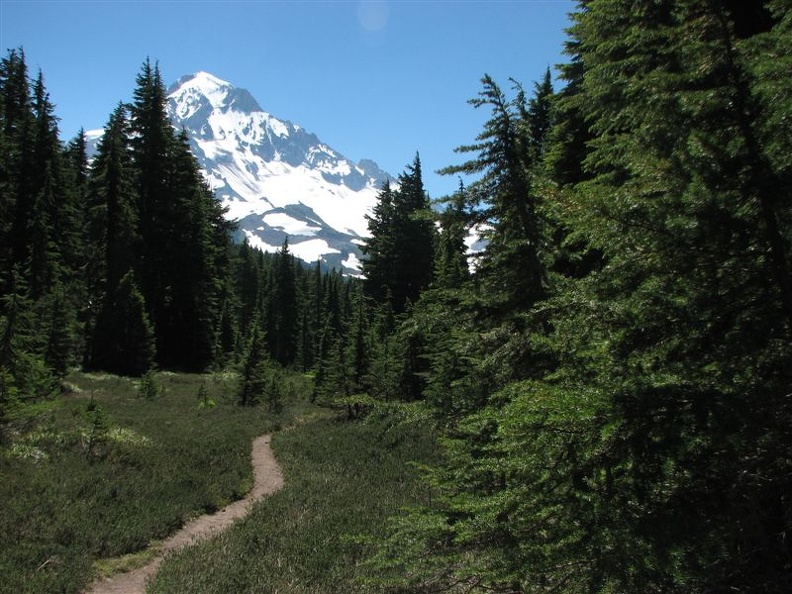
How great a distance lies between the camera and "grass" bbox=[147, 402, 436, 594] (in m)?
8.08

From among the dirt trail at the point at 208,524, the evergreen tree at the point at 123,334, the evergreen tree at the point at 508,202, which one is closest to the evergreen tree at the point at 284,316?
the evergreen tree at the point at 123,334

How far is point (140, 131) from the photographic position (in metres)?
41.7

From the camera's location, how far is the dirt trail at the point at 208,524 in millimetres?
8430

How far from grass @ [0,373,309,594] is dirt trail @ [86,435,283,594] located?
0.27m

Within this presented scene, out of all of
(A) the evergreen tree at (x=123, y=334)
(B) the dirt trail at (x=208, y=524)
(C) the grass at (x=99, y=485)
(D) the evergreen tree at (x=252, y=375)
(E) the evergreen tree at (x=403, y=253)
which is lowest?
(B) the dirt trail at (x=208, y=524)

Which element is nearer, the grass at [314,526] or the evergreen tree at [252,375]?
the grass at [314,526]

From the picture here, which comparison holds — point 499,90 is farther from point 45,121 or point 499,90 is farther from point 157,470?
point 45,121

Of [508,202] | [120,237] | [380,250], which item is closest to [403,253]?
[380,250]

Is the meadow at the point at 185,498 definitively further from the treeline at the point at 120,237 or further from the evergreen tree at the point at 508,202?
the treeline at the point at 120,237

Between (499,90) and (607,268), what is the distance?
15.2 feet

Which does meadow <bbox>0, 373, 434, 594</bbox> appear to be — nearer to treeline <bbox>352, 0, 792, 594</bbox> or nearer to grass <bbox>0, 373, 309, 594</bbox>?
A: grass <bbox>0, 373, 309, 594</bbox>

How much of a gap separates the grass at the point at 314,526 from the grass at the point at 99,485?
1444 millimetres

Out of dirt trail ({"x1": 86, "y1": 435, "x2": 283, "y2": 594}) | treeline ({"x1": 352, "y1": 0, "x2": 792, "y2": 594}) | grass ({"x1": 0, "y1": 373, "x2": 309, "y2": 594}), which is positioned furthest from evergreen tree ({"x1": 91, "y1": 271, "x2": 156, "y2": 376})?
treeline ({"x1": 352, "y1": 0, "x2": 792, "y2": 594})

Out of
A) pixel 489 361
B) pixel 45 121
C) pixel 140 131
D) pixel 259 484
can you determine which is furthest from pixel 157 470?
pixel 45 121
